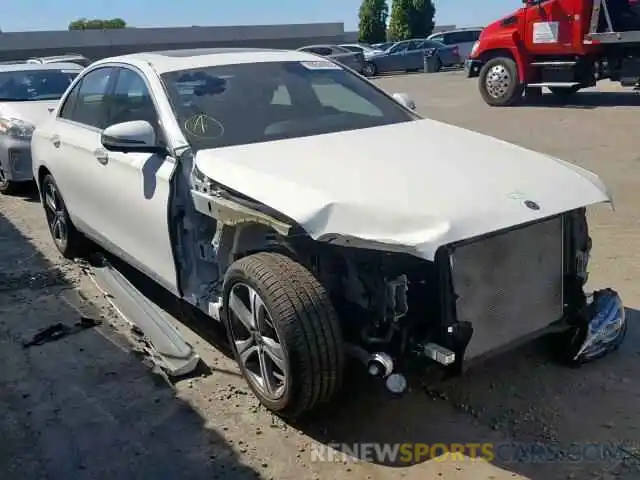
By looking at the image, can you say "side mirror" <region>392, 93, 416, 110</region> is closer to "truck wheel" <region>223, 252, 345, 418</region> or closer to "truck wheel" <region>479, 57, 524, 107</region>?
"truck wheel" <region>223, 252, 345, 418</region>

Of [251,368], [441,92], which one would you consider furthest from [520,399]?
[441,92]

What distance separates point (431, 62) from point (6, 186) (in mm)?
22260

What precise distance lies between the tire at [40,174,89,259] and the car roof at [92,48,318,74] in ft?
4.59

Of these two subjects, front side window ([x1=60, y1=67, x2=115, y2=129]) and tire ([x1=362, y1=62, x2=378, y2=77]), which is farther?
tire ([x1=362, y1=62, x2=378, y2=77])

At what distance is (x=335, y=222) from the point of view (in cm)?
292

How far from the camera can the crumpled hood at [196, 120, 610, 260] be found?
9.50ft

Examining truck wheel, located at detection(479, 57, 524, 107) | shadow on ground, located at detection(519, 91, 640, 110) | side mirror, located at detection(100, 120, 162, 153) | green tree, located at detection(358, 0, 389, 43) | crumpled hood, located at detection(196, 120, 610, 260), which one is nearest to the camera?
crumpled hood, located at detection(196, 120, 610, 260)

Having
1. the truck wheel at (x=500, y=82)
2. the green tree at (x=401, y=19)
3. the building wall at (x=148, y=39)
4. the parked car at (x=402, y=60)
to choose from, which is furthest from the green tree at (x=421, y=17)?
the truck wheel at (x=500, y=82)

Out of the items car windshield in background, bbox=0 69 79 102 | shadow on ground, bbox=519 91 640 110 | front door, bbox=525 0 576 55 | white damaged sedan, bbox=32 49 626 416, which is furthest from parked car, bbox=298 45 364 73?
white damaged sedan, bbox=32 49 626 416

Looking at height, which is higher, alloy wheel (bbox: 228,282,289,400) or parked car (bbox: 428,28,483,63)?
parked car (bbox: 428,28,483,63)

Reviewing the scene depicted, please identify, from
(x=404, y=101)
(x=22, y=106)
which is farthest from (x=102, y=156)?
(x=22, y=106)

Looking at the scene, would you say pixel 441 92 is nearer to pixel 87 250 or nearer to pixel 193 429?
pixel 87 250

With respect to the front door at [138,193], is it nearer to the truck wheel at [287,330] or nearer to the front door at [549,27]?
the truck wheel at [287,330]

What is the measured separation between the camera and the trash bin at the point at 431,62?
28033 mm
